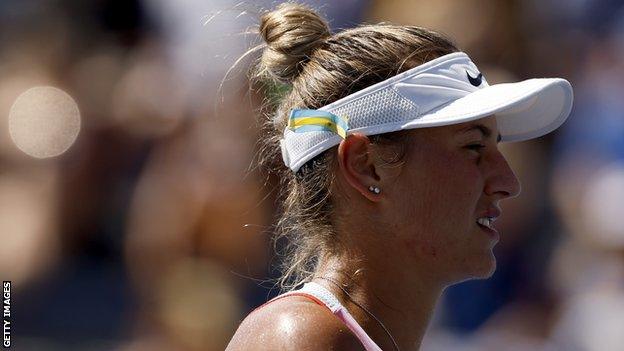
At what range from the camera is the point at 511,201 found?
4.06 m

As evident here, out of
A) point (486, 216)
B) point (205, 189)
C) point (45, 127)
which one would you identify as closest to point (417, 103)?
point (486, 216)

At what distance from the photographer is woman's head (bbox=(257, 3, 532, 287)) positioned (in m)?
1.81

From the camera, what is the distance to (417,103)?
1.82 m

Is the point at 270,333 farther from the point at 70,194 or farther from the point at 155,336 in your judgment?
the point at 70,194

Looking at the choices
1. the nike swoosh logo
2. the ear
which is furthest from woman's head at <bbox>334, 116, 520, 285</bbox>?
the nike swoosh logo

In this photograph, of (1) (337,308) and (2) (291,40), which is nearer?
(1) (337,308)

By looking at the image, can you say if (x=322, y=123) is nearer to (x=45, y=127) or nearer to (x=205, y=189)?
(x=205, y=189)

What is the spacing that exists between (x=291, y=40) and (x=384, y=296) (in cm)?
60

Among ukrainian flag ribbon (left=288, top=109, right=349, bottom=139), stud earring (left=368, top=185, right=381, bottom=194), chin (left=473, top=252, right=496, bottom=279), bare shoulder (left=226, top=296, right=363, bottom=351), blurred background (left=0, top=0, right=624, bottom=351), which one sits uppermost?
ukrainian flag ribbon (left=288, top=109, right=349, bottom=139)

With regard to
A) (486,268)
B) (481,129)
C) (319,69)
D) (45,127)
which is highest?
(319,69)

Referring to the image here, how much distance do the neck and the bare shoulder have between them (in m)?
0.13

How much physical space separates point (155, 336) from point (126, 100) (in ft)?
3.54

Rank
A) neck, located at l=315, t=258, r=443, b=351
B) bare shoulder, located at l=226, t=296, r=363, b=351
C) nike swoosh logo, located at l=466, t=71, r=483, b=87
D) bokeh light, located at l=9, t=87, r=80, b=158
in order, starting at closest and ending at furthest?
bare shoulder, located at l=226, t=296, r=363, b=351 → neck, located at l=315, t=258, r=443, b=351 → nike swoosh logo, located at l=466, t=71, r=483, b=87 → bokeh light, located at l=9, t=87, r=80, b=158

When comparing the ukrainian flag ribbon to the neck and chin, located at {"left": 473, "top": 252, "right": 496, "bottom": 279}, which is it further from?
chin, located at {"left": 473, "top": 252, "right": 496, "bottom": 279}
